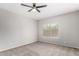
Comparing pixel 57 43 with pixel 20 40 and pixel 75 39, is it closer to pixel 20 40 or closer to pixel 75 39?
pixel 75 39

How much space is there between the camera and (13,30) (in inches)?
172

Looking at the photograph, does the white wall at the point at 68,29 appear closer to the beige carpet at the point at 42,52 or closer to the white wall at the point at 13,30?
the beige carpet at the point at 42,52

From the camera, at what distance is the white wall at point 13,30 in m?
3.85

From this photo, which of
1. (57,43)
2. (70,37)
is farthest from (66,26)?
(57,43)

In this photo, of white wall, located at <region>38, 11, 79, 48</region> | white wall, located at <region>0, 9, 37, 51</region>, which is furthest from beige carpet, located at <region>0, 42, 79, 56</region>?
white wall, located at <region>38, 11, 79, 48</region>

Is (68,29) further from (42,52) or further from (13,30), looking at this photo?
(13,30)

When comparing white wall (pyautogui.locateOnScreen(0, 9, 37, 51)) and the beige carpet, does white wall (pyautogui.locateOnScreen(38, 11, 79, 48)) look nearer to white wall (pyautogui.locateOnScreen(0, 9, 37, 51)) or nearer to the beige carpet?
the beige carpet

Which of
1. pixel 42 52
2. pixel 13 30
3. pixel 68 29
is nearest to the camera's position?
pixel 42 52

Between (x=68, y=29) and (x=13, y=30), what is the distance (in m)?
3.99

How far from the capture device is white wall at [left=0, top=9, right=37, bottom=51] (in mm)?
3854

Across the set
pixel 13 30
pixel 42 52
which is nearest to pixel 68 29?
pixel 42 52

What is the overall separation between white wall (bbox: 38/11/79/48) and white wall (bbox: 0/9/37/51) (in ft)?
7.43

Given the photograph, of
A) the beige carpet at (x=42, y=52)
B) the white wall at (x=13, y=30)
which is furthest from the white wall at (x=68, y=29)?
the white wall at (x=13, y=30)

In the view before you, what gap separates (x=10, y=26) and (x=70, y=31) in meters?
4.24
